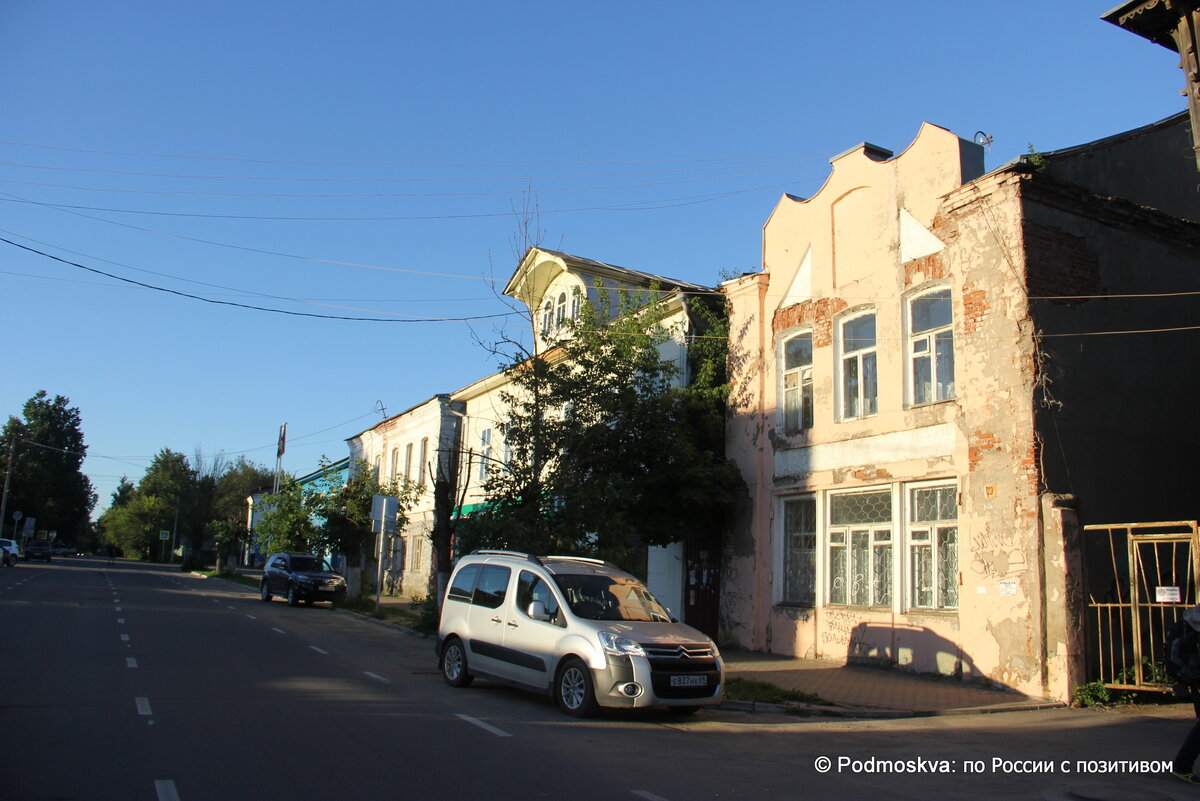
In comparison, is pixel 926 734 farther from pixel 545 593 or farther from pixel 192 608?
pixel 192 608

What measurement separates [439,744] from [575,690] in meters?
2.56

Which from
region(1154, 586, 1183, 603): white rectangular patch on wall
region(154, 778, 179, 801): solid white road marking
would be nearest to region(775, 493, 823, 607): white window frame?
region(1154, 586, 1183, 603): white rectangular patch on wall

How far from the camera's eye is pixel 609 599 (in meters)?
11.7

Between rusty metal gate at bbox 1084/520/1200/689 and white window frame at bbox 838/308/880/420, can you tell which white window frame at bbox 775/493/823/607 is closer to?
white window frame at bbox 838/308/880/420

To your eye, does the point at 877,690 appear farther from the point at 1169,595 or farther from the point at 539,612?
the point at 539,612

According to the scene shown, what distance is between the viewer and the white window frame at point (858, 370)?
16.6 meters

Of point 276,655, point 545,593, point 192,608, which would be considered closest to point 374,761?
point 545,593

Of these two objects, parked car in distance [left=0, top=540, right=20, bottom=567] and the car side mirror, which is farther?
parked car in distance [left=0, top=540, right=20, bottom=567]

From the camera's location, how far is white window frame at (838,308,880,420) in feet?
54.5

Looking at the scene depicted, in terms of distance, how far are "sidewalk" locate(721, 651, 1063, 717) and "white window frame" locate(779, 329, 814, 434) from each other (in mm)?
4573

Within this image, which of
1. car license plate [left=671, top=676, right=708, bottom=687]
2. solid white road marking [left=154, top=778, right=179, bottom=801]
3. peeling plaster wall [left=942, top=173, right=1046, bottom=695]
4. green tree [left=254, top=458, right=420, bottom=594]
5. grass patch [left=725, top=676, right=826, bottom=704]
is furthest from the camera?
green tree [left=254, top=458, right=420, bottom=594]

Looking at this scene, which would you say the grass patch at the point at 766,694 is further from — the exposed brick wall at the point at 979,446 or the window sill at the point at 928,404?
the window sill at the point at 928,404

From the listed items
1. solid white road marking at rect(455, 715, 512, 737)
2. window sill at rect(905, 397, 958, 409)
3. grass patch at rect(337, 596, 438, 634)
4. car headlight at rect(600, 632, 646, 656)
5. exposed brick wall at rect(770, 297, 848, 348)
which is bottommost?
grass patch at rect(337, 596, 438, 634)

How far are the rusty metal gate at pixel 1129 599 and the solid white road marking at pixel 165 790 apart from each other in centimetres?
1130
